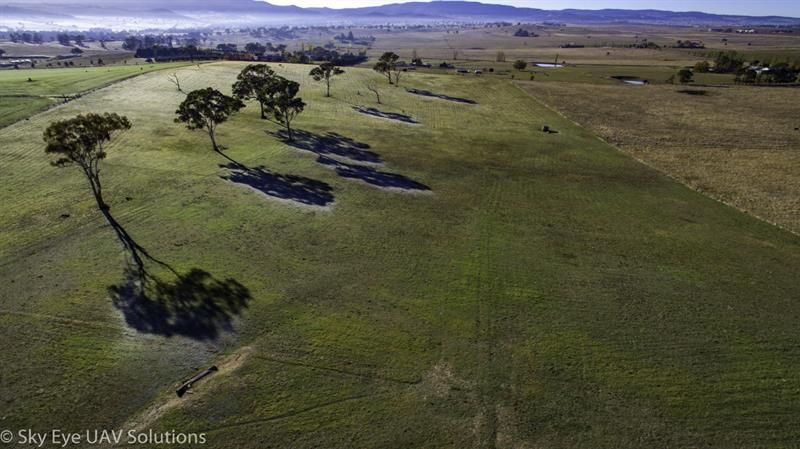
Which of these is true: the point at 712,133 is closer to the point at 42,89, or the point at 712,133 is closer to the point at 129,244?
the point at 129,244

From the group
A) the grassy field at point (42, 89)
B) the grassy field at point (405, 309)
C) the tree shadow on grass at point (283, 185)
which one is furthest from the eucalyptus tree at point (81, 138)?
the grassy field at point (42, 89)

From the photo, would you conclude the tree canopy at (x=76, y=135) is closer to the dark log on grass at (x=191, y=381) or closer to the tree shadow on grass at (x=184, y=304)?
the tree shadow on grass at (x=184, y=304)

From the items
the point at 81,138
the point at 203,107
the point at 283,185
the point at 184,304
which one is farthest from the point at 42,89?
the point at 184,304

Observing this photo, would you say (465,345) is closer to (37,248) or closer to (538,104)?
(37,248)

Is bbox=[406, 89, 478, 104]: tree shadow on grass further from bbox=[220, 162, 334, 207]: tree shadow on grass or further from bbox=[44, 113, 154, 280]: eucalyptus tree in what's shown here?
bbox=[44, 113, 154, 280]: eucalyptus tree

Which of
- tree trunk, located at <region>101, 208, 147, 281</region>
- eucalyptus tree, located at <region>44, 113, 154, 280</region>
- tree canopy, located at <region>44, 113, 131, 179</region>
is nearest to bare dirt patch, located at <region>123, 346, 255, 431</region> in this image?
tree trunk, located at <region>101, 208, 147, 281</region>
